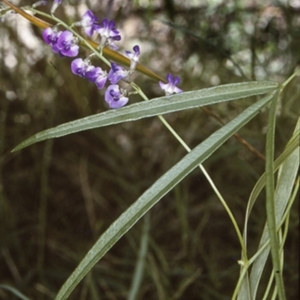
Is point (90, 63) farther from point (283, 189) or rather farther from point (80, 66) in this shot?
point (283, 189)

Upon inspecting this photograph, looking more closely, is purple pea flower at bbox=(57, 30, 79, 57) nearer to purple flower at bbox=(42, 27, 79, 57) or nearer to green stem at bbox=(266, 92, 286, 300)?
purple flower at bbox=(42, 27, 79, 57)

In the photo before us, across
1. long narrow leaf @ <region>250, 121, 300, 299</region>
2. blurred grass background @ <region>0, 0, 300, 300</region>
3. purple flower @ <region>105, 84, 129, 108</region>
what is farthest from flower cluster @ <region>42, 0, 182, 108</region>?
Result: blurred grass background @ <region>0, 0, 300, 300</region>

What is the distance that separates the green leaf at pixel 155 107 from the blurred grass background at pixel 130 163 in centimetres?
39

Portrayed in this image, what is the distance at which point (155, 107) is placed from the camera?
1.01 feet

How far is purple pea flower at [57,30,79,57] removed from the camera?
329mm

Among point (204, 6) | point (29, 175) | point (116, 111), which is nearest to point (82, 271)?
point (116, 111)

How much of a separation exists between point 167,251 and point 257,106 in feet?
1.67

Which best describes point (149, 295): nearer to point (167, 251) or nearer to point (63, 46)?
point (167, 251)

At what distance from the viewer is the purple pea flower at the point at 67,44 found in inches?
13.0

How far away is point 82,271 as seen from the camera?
0.29 metres

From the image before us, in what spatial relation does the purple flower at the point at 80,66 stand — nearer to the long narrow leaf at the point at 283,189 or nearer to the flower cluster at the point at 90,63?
the flower cluster at the point at 90,63

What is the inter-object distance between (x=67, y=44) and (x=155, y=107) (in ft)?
0.23

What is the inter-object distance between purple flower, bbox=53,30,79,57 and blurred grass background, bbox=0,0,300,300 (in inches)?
15.2

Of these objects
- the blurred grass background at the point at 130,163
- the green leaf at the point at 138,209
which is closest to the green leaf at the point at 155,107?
the green leaf at the point at 138,209
